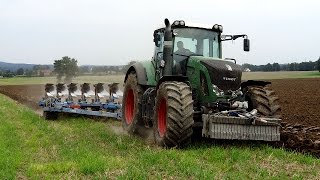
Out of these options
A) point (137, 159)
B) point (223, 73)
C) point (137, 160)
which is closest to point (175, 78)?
point (223, 73)

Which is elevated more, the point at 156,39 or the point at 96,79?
the point at 156,39

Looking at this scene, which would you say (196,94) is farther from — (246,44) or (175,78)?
(246,44)

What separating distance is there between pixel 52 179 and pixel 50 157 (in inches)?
75.3

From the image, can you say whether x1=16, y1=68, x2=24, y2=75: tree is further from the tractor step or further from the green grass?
the tractor step

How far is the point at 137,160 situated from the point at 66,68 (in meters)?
22.4

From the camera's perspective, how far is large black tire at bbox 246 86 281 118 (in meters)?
9.71

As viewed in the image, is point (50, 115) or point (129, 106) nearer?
point (129, 106)

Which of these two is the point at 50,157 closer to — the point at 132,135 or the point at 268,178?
the point at 132,135

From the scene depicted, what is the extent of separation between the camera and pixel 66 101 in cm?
1608

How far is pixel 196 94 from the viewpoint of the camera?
32.0ft

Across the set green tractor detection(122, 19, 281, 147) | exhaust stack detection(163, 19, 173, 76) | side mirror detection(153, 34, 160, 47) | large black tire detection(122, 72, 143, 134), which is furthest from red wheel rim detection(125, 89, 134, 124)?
exhaust stack detection(163, 19, 173, 76)

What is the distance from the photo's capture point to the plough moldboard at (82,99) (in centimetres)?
1424

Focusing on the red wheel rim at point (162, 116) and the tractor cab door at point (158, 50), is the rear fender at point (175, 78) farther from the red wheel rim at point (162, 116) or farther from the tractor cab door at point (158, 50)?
the tractor cab door at point (158, 50)

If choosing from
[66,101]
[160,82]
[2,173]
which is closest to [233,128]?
[160,82]
